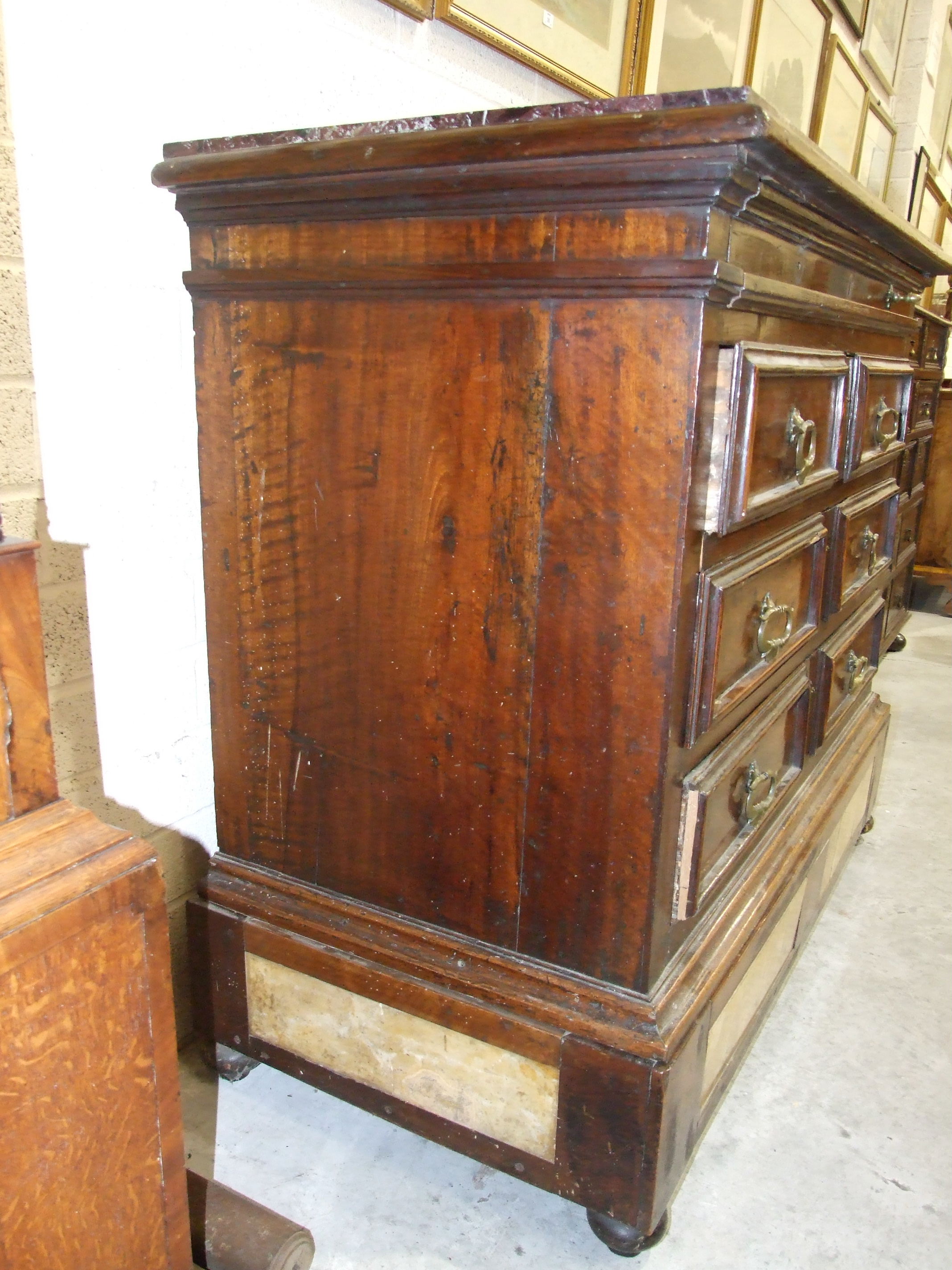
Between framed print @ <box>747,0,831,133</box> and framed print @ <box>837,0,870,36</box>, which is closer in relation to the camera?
framed print @ <box>747,0,831,133</box>

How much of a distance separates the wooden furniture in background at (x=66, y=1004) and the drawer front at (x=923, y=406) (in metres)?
3.20

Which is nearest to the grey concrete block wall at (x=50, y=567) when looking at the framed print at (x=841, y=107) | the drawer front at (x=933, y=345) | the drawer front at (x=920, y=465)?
the framed print at (x=841, y=107)

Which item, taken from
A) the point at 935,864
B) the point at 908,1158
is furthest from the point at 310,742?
the point at 935,864

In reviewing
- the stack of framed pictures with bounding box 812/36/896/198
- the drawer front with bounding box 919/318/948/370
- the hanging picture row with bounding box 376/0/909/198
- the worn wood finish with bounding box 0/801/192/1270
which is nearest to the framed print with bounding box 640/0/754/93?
the hanging picture row with bounding box 376/0/909/198

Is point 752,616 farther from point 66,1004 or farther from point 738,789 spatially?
point 66,1004

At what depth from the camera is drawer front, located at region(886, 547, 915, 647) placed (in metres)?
3.73

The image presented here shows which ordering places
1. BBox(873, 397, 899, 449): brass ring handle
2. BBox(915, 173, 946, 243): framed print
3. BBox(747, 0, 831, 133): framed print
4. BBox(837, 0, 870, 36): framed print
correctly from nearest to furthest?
BBox(873, 397, 899, 449): brass ring handle → BBox(747, 0, 831, 133): framed print → BBox(837, 0, 870, 36): framed print → BBox(915, 173, 946, 243): framed print

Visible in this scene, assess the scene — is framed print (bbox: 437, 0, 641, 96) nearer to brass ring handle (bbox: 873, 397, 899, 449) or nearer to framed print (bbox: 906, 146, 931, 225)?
brass ring handle (bbox: 873, 397, 899, 449)

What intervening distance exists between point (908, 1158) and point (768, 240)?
1.33 m

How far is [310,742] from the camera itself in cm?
128

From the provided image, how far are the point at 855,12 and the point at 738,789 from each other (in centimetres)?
350

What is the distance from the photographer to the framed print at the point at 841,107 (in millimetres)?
3373

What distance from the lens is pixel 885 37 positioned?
4.11 meters

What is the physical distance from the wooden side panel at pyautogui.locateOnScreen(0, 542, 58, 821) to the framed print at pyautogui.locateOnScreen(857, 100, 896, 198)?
4309 millimetres
